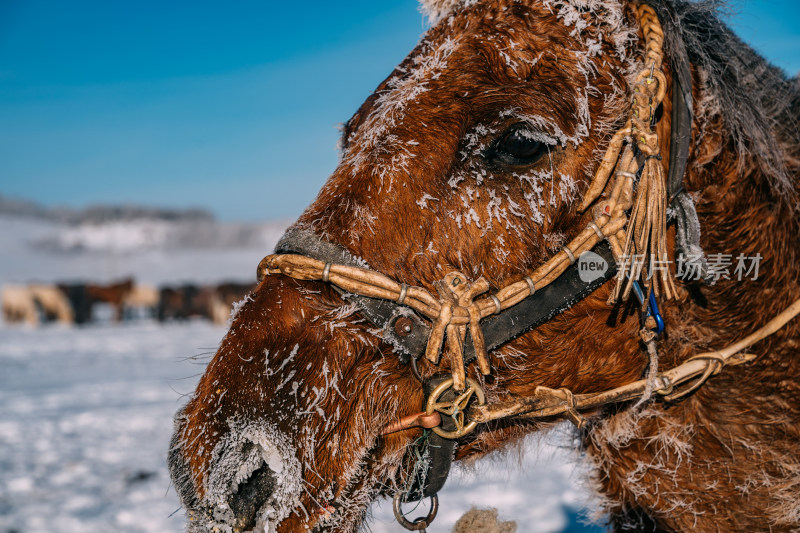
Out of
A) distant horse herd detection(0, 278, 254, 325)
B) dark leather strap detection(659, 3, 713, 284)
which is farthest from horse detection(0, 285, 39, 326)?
dark leather strap detection(659, 3, 713, 284)

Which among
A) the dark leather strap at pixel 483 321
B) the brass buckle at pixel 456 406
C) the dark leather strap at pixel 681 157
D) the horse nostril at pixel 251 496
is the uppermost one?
the dark leather strap at pixel 681 157

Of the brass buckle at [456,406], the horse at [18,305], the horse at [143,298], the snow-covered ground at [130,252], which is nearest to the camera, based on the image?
the brass buckle at [456,406]

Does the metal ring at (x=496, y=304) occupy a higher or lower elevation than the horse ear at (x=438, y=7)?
lower

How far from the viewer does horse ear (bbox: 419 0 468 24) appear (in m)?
1.77

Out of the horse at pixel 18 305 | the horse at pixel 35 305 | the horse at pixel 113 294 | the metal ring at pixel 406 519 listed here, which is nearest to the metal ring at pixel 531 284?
the metal ring at pixel 406 519

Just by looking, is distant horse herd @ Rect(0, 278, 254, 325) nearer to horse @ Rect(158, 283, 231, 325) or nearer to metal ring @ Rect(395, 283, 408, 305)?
horse @ Rect(158, 283, 231, 325)

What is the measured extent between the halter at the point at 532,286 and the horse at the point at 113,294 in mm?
27467

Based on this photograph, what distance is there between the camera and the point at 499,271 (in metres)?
1.49

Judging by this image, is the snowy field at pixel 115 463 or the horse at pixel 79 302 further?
the horse at pixel 79 302

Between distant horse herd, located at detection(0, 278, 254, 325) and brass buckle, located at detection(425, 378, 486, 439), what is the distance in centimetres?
2053

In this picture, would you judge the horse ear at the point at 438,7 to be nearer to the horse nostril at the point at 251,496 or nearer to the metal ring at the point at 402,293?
the metal ring at the point at 402,293

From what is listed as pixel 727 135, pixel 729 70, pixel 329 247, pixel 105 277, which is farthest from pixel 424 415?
→ pixel 105 277

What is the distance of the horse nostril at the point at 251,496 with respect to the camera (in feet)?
4.45

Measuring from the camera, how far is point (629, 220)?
1530mm
